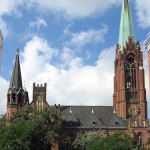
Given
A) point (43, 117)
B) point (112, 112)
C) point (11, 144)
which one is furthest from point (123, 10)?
point (11, 144)

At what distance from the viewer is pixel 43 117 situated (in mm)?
85938

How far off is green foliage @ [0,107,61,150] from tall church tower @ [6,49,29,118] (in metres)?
12.3

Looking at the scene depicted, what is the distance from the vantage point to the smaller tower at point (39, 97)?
346ft

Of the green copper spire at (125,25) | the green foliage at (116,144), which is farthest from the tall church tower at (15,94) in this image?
the green foliage at (116,144)

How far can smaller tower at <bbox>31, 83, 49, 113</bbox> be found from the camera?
346 feet

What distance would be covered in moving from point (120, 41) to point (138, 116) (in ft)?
86.1

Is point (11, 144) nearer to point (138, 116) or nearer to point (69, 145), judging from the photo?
point (69, 145)

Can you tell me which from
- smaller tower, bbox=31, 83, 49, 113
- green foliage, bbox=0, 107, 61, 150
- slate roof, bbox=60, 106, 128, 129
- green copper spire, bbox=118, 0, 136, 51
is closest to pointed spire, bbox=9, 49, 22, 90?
smaller tower, bbox=31, 83, 49, 113

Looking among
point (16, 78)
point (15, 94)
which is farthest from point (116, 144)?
point (16, 78)

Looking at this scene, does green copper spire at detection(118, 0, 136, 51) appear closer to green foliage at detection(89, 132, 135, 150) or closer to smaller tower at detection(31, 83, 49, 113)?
smaller tower at detection(31, 83, 49, 113)

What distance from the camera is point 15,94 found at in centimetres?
10712

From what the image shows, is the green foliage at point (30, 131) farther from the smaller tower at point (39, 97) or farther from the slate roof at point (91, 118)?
the slate roof at point (91, 118)

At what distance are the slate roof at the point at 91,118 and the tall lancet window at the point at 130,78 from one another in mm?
7165

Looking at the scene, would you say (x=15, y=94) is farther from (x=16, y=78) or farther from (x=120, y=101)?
(x=120, y=101)
